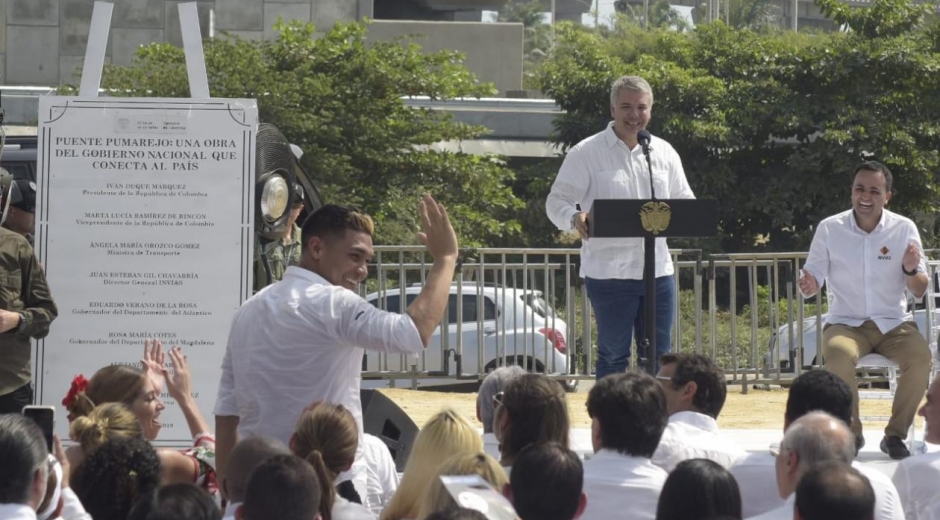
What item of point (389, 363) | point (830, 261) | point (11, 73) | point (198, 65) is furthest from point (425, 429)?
point (11, 73)

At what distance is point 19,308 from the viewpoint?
260 inches

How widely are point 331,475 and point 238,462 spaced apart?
32cm

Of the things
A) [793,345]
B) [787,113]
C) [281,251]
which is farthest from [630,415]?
[787,113]

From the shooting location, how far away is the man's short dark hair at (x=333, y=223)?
5.07 metres

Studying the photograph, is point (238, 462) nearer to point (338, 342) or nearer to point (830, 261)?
point (338, 342)

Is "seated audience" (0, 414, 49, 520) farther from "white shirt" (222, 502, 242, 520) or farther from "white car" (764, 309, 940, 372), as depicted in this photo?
"white car" (764, 309, 940, 372)

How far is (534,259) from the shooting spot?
2148cm

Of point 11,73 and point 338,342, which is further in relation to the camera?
point 11,73

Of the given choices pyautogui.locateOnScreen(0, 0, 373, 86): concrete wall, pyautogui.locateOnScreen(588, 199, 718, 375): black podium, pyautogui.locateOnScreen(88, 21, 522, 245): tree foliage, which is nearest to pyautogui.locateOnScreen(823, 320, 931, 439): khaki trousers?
pyautogui.locateOnScreen(588, 199, 718, 375): black podium

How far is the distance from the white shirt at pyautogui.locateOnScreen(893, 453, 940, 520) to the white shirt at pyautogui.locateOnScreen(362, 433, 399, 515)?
1808 mm

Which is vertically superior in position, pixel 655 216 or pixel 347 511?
pixel 655 216

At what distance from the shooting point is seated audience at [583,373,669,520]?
443 cm

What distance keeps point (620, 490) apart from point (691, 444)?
78cm

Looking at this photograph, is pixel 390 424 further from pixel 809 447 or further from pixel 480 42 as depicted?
pixel 480 42
